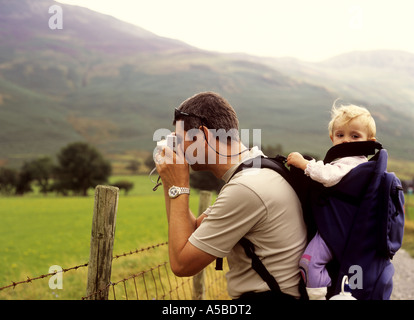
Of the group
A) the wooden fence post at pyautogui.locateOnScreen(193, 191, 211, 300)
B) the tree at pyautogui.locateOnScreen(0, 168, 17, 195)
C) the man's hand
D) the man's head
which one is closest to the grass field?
the wooden fence post at pyautogui.locateOnScreen(193, 191, 211, 300)

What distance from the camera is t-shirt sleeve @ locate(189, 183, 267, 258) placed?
2.17 meters

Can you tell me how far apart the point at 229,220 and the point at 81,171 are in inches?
2447

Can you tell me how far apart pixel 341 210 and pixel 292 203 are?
0.26 meters

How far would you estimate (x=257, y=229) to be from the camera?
7.44 ft

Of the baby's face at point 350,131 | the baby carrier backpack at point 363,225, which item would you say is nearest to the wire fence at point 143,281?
the baby carrier backpack at point 363,225

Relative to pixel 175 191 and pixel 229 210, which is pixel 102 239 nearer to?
pixel 175 191

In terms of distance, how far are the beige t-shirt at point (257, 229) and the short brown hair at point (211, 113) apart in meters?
0.37

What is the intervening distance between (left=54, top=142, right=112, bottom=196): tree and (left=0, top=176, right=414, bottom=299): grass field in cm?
2888

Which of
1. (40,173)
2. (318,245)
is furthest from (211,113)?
(40,173)

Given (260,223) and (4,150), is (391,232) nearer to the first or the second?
(260,223)

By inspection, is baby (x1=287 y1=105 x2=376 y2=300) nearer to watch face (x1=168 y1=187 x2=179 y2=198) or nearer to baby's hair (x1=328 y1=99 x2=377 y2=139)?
baby's hair (x1=328 y1=99 x2=377 y2=139)

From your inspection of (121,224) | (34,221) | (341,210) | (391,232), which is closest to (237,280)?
(341,210)

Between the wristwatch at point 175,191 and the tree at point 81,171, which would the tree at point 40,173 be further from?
the wristwatch at point 175,191
